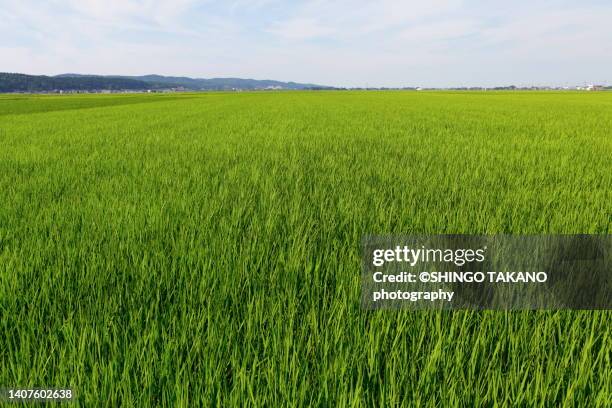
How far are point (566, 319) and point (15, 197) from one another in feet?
13.5

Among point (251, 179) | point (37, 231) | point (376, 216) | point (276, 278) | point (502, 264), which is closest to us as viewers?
point (276, 278)

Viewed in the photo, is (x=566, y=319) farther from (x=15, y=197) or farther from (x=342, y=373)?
(x=15, y=197)

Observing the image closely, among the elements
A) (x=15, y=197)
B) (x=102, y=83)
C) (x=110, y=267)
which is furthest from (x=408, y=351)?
(x=102, y=83)

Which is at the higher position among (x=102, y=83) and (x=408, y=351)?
(x=102, y=83)

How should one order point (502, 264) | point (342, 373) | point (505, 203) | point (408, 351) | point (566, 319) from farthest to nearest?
1. point (505, 203)
2. point (502, 264)
3. point (566, 319)
4. point (408, 351)
5. point (342, 373)

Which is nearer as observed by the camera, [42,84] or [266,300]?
[266,300]

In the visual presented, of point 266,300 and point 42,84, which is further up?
point 42,84

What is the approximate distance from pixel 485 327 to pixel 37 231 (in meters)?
2.69

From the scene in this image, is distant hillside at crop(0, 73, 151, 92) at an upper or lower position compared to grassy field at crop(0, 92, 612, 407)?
upper

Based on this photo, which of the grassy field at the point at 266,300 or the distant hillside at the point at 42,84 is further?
the distant hillside at the point at 42,84

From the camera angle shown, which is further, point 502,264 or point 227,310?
point 502,264

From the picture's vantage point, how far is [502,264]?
2.09 m

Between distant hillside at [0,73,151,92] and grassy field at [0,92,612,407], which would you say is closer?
grassy field at [0,92,612,407]

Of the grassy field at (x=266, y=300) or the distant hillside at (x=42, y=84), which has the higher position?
the distant hillside at (x=42, y=84)
